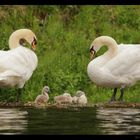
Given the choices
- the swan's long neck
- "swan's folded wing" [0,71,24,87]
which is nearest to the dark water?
"swan's folded wing" [0,71,24,87]

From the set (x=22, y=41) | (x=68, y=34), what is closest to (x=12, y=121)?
(x=22, y=41)

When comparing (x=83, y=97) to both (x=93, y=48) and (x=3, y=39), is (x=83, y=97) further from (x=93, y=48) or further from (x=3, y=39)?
(x=3, y=39)


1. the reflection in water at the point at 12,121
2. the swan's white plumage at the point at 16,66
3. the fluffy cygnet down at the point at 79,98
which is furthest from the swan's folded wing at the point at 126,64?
the reflection in water at the point at 12,121

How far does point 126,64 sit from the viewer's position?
17.8 meters

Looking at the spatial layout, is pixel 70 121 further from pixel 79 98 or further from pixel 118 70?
pixel 118 70

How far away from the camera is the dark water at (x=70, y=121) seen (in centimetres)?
1387

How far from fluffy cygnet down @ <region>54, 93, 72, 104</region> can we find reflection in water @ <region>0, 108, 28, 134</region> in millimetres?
1161

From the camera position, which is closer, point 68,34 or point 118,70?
point 118,70

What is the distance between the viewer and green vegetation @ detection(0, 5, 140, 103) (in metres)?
18.8

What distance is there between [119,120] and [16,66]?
3.17 m

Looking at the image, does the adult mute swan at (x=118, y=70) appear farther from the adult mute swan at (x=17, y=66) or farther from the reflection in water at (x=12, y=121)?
the reflection in water at (x=12, y=121)

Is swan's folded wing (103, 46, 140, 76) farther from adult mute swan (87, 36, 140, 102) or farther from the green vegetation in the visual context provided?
the green vegetation

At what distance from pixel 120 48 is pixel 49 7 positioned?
4.74 m

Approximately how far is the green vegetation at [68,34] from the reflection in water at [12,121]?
7.88ft
